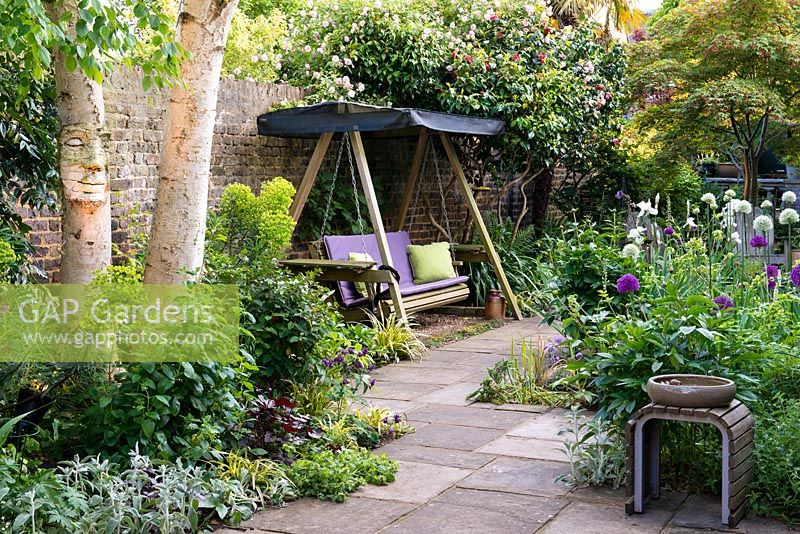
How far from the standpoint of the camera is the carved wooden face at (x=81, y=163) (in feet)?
15.9

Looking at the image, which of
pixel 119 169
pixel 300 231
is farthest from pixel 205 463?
pixel 300 231

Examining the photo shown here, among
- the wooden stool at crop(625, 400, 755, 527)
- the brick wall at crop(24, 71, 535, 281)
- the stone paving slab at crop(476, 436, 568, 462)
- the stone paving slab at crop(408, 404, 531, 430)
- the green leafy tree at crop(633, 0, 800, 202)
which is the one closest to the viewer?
the wooden stool at crop(625, 400, 755, 527)

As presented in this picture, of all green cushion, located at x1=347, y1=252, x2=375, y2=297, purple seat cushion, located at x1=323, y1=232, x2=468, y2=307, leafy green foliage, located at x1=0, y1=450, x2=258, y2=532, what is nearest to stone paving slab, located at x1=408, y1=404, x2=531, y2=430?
leafy green foliage, located at x1=0, y1=450, x2=258, y2=532

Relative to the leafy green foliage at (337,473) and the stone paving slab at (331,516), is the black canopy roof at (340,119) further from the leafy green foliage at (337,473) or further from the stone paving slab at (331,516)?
the stone paving slab at (331,516)

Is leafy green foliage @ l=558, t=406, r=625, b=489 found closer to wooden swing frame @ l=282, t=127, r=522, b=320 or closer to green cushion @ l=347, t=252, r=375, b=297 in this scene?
wooden swing frame @ l=282, t=127, r=522, b=320

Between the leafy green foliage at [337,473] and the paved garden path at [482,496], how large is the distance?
52mm

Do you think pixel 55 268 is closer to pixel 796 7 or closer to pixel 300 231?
pixel 300 231

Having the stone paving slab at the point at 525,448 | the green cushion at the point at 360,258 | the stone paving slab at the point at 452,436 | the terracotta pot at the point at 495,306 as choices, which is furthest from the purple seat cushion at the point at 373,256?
the stone paving slab at the point at 525,448

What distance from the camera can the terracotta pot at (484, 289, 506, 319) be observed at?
10.3 meters

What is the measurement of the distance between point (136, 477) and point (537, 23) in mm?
8715

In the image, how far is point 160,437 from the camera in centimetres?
405

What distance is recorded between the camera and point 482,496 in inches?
171

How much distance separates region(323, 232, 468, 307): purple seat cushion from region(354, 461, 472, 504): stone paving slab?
405 cm

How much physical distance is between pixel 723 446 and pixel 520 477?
1119 mm
